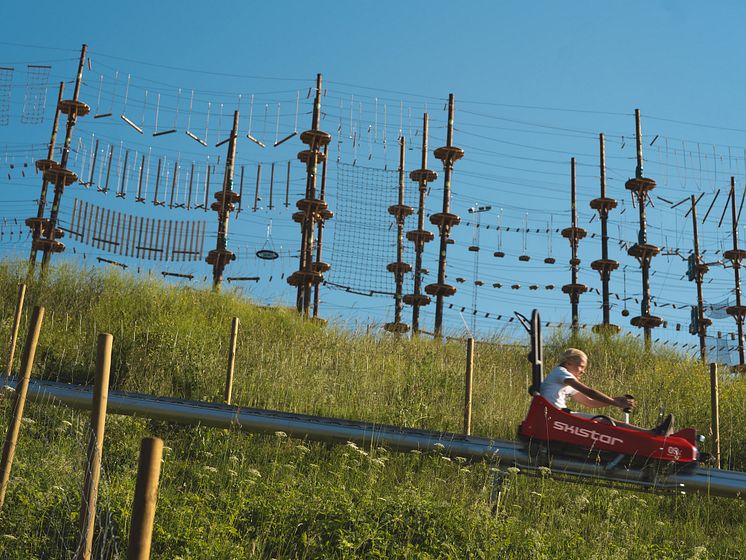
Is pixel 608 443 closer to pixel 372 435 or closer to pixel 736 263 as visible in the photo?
pixel 372 435

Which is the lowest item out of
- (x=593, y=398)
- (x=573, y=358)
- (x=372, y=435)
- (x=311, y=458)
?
(x=311, y=458)

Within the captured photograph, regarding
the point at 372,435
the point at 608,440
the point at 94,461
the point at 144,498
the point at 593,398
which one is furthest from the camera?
the point at 372,435

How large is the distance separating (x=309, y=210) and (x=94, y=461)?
893 inches

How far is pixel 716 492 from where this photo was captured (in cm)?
1002

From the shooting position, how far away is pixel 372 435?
1063 centimetres

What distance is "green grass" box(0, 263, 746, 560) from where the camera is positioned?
829 centimetres

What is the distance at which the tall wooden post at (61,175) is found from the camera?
2886cm

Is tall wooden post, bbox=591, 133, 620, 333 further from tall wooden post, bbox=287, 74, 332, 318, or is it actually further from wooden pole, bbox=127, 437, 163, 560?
wooden pole, bbox=127, 437, 163, 560

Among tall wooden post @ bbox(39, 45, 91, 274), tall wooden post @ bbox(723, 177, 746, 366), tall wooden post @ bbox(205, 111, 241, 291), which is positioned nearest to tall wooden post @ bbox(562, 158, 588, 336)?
tall wooden post @ bbox(723, 177, 746, 366)

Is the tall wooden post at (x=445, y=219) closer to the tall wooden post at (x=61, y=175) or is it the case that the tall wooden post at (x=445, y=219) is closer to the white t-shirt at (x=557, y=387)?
the tall wooden post at (x=61, y=175)

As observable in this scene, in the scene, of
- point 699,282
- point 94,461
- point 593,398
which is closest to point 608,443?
point 593,398

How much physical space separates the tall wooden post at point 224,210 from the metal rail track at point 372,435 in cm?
1666

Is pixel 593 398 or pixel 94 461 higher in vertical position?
pixel 593 398

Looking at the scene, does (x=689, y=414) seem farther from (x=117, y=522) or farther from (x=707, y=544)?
(x=117, y=522)
